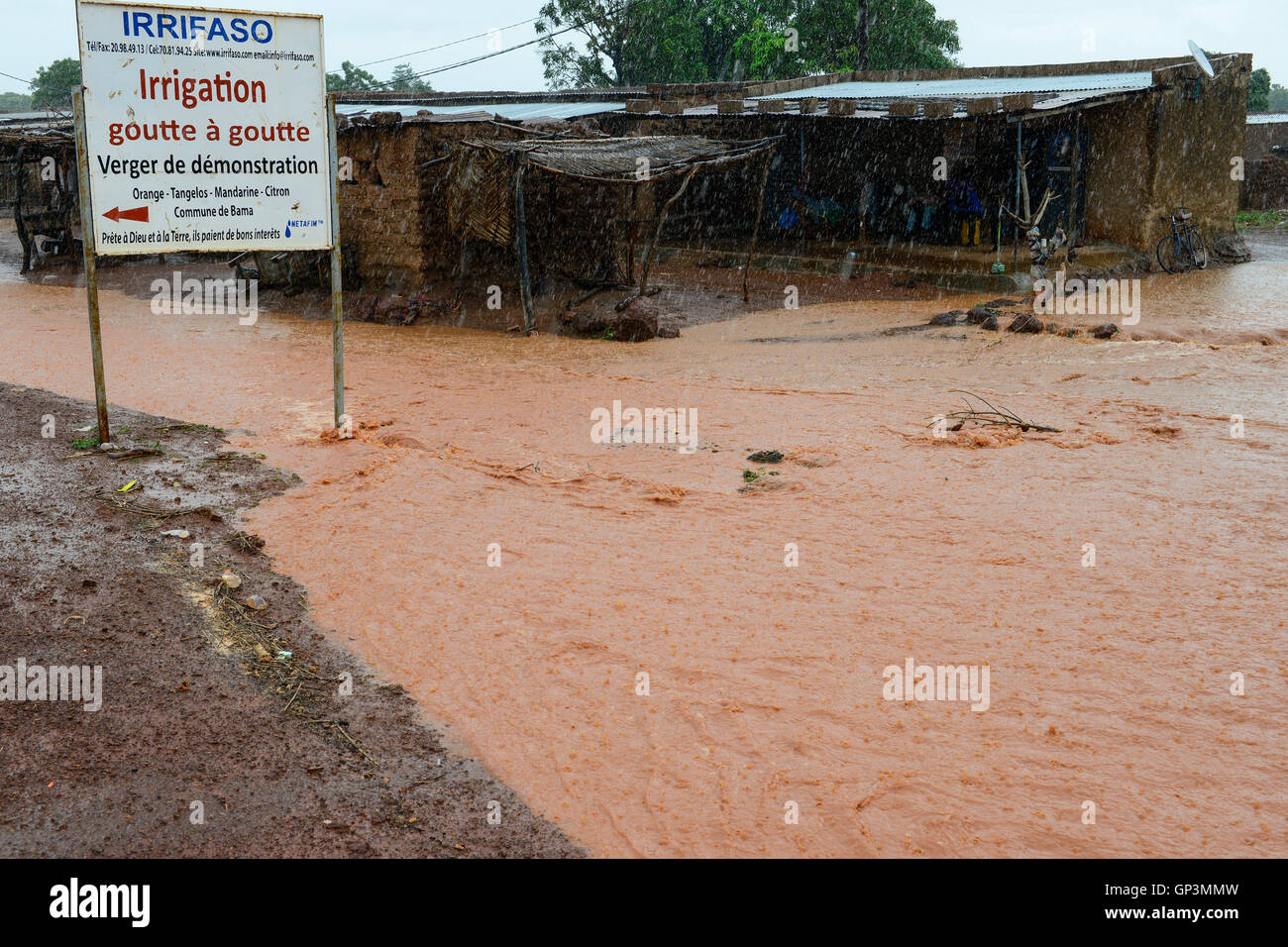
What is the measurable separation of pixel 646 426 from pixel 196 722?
5.45 metres

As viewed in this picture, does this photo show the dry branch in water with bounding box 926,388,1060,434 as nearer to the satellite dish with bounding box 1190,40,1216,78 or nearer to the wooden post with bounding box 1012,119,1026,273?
the wooden post with bounding box 1012,119,1026,273

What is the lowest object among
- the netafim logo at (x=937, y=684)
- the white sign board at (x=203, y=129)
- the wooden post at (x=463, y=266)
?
the netafim logo at (x=937, y=684)

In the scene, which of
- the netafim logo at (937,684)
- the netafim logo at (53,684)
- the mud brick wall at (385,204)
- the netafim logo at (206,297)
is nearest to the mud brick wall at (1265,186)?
the mud brick wall at (385,204)

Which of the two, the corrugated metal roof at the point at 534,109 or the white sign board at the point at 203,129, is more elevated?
the corrugated metal roof at the point at 534,109

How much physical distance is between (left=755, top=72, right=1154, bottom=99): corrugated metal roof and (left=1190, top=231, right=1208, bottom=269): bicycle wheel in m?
3.02

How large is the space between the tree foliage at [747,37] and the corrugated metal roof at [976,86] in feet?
23.4

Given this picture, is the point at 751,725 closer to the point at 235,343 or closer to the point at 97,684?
the point at 97,684

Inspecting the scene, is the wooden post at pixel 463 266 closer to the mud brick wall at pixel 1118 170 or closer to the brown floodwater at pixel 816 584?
the brown floodwater at pixel 816 584

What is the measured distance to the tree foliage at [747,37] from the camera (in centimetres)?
3003

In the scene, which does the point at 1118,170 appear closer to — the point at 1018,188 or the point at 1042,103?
the point at 1018,188

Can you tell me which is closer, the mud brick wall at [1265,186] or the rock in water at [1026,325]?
the rock in water at [1026,325]

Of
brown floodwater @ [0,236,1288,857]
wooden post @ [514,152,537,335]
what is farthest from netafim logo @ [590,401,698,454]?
wooden post @ [514,152,537,335]

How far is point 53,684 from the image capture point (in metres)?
4.69
